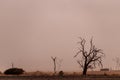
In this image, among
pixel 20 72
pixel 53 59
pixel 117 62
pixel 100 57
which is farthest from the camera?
pixel 117 62

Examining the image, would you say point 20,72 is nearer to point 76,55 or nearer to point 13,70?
point 13,70

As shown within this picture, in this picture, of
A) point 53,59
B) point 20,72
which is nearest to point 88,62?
point 20,72

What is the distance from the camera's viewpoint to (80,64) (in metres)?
76.5

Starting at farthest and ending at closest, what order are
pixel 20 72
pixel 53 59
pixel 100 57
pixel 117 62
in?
pixel 117 62 < pixel 53 59 < pixel 20 72 < pixel 100 57

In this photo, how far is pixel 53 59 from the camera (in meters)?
109

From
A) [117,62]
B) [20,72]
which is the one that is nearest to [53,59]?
[20,72]

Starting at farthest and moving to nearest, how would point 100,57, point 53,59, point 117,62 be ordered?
point 117,62 < point 53,59 < point 100,57

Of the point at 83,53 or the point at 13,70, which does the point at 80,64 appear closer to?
the point at 83,53

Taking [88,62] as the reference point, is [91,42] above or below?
above

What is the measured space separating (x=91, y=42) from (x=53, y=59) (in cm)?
3637

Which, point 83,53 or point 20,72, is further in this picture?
point 20,72

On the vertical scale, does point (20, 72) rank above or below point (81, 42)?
below

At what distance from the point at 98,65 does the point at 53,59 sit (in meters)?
37.7

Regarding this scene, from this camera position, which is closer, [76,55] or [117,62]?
[76,55]
